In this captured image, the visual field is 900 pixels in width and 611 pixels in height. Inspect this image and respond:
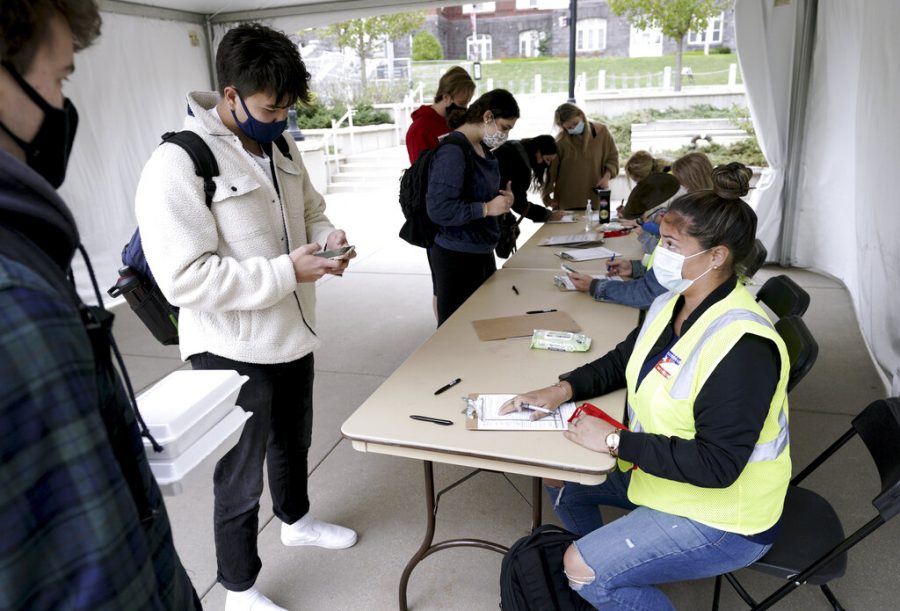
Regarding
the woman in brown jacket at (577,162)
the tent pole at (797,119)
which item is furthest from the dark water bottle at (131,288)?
the tent pole at (797,119)

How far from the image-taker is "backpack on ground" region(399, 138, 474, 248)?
2.86 metres

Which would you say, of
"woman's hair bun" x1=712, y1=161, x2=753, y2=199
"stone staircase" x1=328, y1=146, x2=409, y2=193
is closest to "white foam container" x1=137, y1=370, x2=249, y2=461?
"woman's hair bun" x1=712, y1=161, x2=753, y2=199

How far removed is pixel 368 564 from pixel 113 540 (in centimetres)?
175

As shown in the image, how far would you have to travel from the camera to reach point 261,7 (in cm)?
581

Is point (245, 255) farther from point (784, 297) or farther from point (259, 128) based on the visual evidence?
point (784, 297)

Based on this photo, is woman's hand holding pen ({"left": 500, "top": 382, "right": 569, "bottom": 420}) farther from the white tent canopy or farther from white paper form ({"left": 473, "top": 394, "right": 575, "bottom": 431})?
the white tent canopy

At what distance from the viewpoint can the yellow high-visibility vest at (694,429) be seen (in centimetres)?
130

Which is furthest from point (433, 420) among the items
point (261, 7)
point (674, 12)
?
point (674, 12)

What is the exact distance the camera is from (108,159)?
526 centimetres

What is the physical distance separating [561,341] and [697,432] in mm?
708

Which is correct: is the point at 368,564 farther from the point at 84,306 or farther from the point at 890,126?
the point at 890,126

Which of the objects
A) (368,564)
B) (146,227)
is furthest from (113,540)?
(368,564)

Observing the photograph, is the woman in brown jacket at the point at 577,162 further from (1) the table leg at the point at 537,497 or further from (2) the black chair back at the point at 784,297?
(1) the table leg at the point at 537,497

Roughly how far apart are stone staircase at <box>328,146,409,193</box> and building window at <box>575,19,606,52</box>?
16925mm
